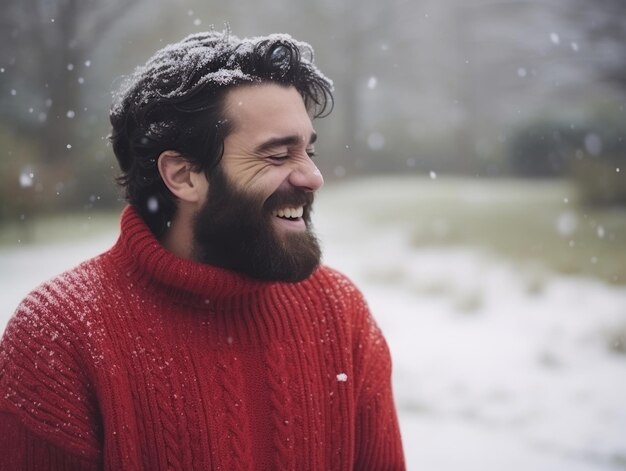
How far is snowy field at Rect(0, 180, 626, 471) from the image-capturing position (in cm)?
383

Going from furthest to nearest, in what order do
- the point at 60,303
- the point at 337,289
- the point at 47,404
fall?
the point at 337,289, the point at 60,303, the point at 47,404

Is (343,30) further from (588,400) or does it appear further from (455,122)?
(588,400)

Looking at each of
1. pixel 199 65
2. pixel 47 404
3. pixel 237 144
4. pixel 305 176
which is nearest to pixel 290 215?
pixel 305 176

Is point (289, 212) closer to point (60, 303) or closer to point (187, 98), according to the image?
point (187, 98)

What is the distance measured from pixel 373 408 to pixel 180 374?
561 mm

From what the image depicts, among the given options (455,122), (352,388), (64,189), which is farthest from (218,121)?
(455,122)

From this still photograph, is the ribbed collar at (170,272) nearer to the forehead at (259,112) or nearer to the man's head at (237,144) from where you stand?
the man's head at (237,144)

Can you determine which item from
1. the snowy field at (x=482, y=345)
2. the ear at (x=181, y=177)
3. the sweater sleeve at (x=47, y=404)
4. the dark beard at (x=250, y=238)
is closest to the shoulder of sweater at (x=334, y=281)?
the dark beard at (x=250, y=238)

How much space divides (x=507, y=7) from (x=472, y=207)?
2.50 meters

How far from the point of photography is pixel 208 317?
1.57 meters

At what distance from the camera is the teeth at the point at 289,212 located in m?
1.61

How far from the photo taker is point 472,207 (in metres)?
7.26

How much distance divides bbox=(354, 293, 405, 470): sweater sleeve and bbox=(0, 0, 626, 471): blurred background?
6.34ft

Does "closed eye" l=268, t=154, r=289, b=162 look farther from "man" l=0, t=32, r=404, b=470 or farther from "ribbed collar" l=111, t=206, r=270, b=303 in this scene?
"ribbed collar" l=111, t=206, r=270, b=303
